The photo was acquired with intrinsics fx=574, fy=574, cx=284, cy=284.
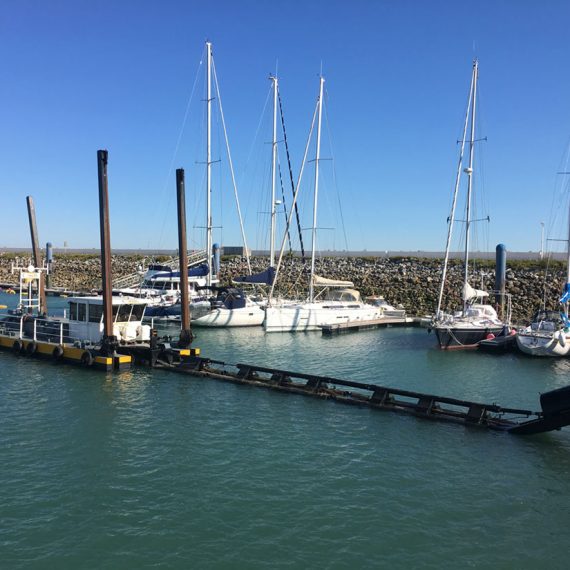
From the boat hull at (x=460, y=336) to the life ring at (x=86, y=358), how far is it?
20.5 meters

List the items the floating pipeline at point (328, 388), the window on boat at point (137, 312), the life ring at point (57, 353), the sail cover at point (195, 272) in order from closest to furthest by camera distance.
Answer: the floating pipeline at point (328, 388) → the life ring at point (57, 353) → the window on boat at point (137, 312) → the sail cover at point (195, 272)

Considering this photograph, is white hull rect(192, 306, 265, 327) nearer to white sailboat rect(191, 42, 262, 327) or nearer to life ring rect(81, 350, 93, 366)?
white sailboat rect(191, 42, 262, 327)

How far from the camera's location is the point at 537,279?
54469 mm

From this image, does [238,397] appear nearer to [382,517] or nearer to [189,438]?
[189,438]

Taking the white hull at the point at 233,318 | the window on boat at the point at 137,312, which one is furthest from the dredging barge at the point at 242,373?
the white hull at the point at 233,318

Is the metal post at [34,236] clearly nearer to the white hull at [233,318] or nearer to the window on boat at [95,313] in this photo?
the window on boat at [95,313]

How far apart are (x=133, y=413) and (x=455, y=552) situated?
11.6 meters

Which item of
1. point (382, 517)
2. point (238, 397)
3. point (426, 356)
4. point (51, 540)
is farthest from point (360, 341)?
point (51, 540)

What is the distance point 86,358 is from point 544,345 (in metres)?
24.6

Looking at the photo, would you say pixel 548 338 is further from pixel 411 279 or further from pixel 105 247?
pixel 411 279

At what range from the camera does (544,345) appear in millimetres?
32594

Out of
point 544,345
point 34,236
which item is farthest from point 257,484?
point 34,236

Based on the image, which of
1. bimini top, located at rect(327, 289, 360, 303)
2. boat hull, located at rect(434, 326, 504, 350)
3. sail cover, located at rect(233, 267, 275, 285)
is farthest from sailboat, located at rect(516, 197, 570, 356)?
sail cover, located at rect(233, 267, 275, 285)

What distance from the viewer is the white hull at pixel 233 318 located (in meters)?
43.4
